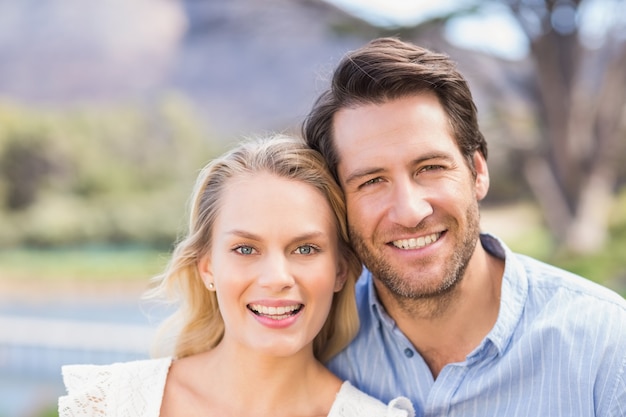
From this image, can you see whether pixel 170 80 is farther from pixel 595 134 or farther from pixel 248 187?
pixel 248 187

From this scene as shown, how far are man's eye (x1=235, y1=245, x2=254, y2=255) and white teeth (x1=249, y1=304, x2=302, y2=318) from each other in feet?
0.46

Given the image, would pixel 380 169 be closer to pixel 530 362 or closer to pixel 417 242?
pixel 417 242

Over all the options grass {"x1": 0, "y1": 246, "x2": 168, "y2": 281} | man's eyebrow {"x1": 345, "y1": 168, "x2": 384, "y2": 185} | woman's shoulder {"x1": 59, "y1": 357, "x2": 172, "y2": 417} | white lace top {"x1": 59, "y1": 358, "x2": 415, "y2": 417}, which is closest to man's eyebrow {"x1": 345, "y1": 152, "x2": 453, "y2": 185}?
man's eyebrow {"x1": 345, "y1": 168, "x2": 384, "y2": 185}

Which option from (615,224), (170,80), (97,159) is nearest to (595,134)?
(615,224)

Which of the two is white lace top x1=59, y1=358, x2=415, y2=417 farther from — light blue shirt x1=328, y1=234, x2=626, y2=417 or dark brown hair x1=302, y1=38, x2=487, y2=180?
dark brown hair x1=302, y1=38, x2=487, y2=180

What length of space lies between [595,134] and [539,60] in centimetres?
101

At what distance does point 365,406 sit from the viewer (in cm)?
210

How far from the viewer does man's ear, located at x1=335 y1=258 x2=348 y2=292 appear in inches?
87.9

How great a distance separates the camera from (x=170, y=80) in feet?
31.3

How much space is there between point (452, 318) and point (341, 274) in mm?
344

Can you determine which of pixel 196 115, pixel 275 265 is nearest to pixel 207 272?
pixel 275 265

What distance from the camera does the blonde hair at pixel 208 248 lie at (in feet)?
7.11

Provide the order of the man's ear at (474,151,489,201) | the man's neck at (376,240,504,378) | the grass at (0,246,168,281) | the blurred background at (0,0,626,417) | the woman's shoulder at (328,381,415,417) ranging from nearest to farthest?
the woman's shoulder at (328,381,415,417)
the man's neck at (376,240,504,378)
the man's ear at (474,151,489,201)
the blurred background at (0,0,626,417)
the grass at (0,246,168,281)

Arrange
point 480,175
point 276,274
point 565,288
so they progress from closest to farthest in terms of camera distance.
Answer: point 276,274, point 565,288, point 480,175
